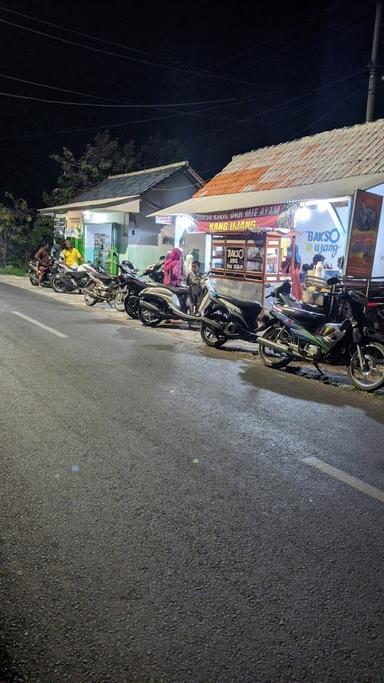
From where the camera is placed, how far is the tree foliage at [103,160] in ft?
88.3

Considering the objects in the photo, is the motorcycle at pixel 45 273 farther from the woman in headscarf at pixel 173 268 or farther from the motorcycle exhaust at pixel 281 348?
the motorcycle exhaust at pixel 281 348

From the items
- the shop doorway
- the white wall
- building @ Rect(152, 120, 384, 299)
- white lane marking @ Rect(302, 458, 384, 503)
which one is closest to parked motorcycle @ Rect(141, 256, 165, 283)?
building @ Rect(152, 120, 384, 299)

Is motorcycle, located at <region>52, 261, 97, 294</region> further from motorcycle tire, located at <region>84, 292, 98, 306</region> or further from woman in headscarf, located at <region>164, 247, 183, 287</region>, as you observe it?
woman in headscarf, located at <region>164, 247, 183, 287</region>

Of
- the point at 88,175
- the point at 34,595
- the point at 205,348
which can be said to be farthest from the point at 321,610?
the point at 88,175

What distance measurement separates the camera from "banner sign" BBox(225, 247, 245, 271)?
1438cm

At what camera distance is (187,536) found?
10.5ft

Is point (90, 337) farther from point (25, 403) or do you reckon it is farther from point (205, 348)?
point (25, 403)

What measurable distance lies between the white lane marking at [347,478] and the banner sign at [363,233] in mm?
5877

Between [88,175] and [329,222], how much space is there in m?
16.4

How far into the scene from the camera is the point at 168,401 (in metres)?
5.93

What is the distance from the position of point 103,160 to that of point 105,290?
1484 centimetres

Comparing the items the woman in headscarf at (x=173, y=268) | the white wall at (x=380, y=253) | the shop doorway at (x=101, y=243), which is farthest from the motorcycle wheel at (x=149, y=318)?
the shop doorway at (x=101, y=243)

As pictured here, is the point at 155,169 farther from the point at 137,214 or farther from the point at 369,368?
the point at 369,368

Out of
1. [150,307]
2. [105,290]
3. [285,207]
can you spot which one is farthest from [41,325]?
[285,207]
